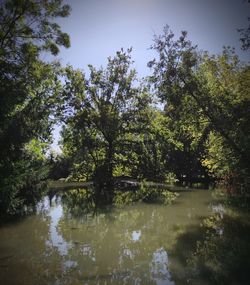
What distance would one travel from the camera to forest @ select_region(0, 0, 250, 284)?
15031 mm

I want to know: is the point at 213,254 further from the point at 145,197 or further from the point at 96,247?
the point at 145,197

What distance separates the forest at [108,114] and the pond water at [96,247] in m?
2.09

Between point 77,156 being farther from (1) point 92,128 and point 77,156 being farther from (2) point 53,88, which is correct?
(2) point 53,88

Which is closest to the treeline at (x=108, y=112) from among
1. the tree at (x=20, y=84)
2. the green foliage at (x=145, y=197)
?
the tree at (x=20, y=84)

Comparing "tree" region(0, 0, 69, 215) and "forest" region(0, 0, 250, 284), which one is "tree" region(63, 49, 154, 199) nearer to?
"forest" region(0, 0, 250, 284)

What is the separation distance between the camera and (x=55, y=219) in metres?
14.2

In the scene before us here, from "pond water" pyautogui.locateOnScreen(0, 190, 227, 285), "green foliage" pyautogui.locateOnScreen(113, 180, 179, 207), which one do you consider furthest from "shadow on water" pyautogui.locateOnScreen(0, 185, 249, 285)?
"green foliage" pyautogui.locateOnScreen(113, 180, 179, 207)

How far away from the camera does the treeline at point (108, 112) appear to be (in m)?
15.1

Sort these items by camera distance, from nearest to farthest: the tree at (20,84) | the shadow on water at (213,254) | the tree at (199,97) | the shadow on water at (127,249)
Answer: the shadow on water at (213,254) < the shadow on water at (127,249) < the tree at (20,84) < the tree at (199,97)

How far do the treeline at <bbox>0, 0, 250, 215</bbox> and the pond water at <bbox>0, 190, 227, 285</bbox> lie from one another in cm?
299

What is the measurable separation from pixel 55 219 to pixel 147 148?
17859 mm

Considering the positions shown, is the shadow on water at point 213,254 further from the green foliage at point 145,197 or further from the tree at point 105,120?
the tree at point 105,120

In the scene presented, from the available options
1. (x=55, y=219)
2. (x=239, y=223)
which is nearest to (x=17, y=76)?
(x=55, y=219)

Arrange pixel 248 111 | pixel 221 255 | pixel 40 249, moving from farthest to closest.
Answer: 1. pixel 248 111
2. pixel 40 249
3. pixel 221 255
